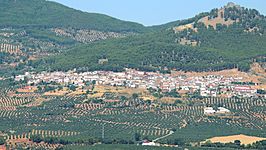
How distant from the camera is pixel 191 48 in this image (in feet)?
514

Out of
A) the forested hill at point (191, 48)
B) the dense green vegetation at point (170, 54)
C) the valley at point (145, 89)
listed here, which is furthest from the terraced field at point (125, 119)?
the forested hill at point (191, 48)

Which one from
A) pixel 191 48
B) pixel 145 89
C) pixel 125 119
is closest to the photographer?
pixel 125 119

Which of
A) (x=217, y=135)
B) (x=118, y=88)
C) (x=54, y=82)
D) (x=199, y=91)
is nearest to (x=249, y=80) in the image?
(x=199, y=91)

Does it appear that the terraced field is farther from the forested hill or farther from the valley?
the forested hill

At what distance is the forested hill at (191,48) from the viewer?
149m

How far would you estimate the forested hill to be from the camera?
14912 cm

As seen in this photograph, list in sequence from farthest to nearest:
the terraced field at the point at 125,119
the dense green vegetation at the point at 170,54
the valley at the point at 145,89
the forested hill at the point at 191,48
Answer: the forested hill at the point at 191,48 < the dense green vegetation at the point at 170,54 < the terraced field at the point at 125,119 < the valley at the point at 145,89

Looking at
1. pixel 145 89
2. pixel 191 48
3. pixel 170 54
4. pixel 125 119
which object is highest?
pixel 191 48

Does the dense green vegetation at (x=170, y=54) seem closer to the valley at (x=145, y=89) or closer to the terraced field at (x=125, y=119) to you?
the valley at (x=145, y=89)

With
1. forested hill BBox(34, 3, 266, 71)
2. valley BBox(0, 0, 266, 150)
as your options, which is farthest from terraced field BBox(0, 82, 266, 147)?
forested hill BBox(34, 3, 266, 71)

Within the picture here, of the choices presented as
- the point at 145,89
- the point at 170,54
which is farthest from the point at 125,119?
the point at 170,54

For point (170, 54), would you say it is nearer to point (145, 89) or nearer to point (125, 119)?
point (145, 89)

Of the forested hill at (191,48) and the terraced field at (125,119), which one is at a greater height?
the forested hill at (191,48)

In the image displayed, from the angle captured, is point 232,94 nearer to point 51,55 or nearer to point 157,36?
point 157,36
